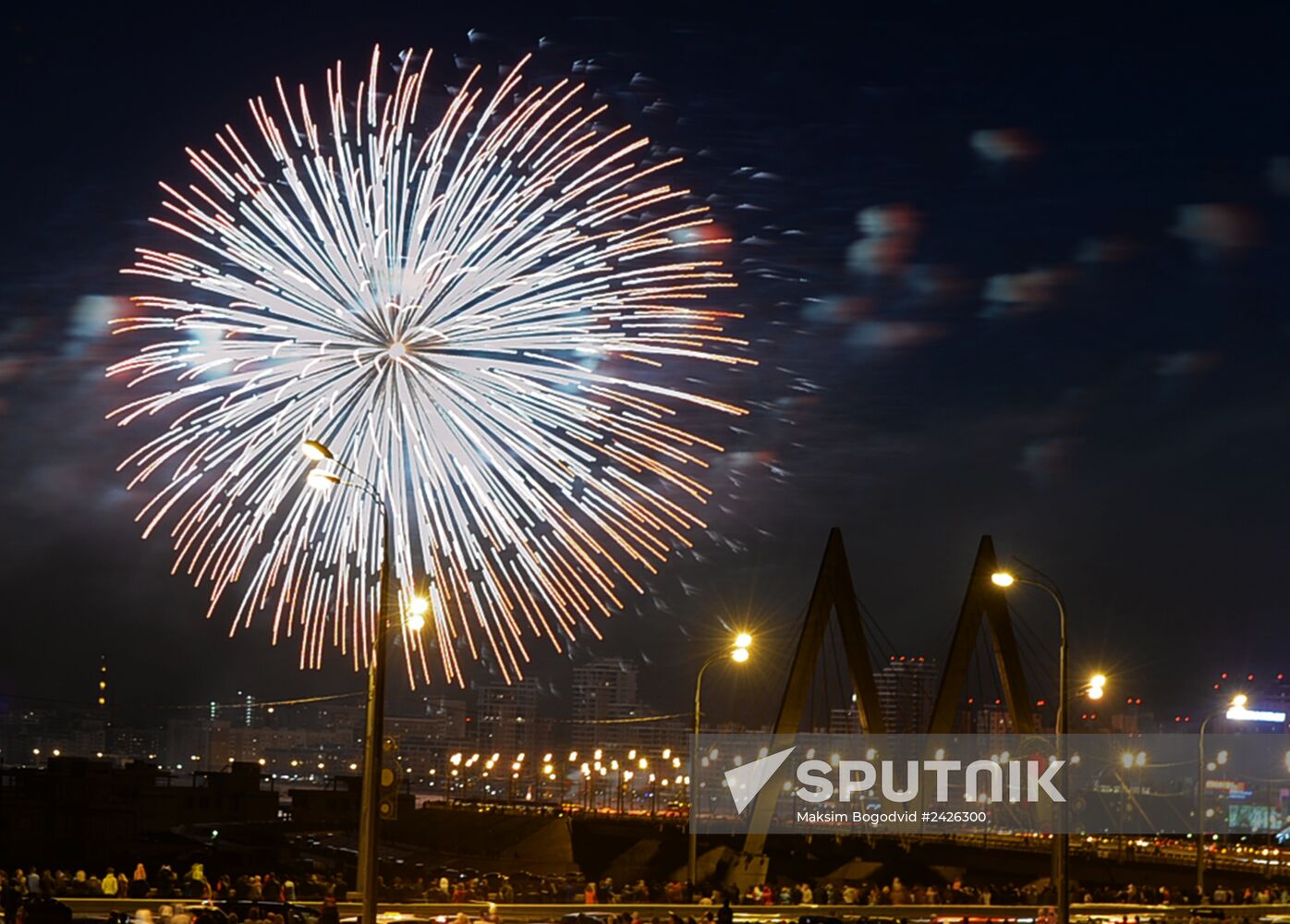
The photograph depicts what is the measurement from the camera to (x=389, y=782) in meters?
22.9

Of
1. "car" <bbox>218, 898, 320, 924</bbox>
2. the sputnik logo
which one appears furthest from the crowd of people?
the sputnik logo

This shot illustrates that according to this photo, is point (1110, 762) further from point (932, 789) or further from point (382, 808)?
point (382, 808)

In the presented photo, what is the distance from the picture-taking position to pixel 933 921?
38.7m

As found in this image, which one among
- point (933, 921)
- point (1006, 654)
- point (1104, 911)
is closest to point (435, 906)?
point (933, 921)

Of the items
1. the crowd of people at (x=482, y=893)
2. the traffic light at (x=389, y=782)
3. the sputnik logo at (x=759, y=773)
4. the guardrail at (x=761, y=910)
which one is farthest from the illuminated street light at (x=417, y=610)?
the sputnik logo at (x=759, y=773)

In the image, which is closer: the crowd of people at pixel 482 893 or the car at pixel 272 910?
the car at pixel 272 910

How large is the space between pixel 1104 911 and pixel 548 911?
591 inches

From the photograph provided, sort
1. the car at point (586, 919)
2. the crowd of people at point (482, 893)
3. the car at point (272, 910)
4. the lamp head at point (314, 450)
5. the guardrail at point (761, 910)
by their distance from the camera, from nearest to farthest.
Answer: the lamp head at point (314, 450) < the car at point (272, 910) < the car at point (586, 919) < the guardrail at point (761, 910) < the crowd of people at point (482, 893)

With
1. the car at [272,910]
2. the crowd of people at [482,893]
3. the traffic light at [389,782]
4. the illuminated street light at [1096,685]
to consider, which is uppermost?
the illuminated street light at [1096,685]

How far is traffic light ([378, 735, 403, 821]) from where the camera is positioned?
74.4 ft

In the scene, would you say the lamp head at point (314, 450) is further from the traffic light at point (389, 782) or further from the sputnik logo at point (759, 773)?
the sputnik logo at point (759, 773)

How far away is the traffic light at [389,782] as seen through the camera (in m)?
22.7

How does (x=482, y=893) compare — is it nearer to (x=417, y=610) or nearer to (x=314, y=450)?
(x=417, y=610)

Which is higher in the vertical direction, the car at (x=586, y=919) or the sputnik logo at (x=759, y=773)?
the sputnik logo at (x=759, y=773)
